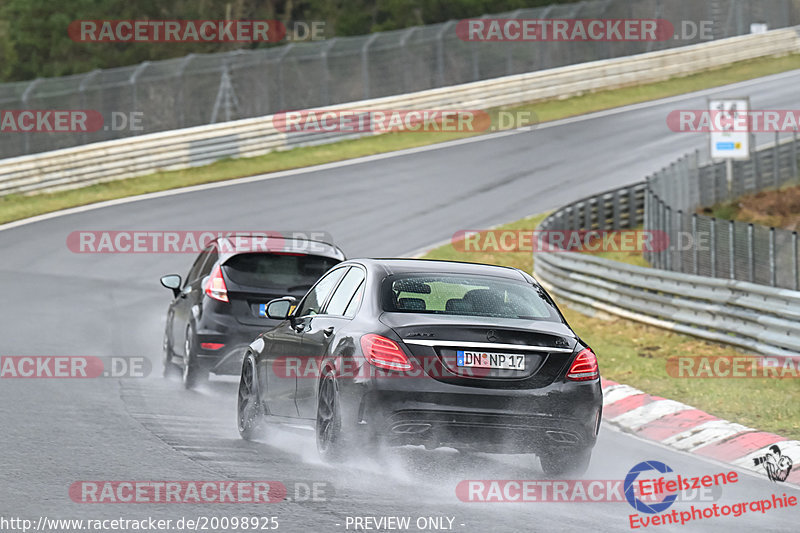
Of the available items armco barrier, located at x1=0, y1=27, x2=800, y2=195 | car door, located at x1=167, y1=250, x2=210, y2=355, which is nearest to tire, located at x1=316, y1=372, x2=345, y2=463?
car door, located at x1=167, y1=250, x2=210, y2=355

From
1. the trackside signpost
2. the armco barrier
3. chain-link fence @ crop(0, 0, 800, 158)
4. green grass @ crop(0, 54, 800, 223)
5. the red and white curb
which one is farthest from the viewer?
chain-link fence @ crop(0, 0, 800, 158)

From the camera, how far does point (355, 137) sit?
39.8 m

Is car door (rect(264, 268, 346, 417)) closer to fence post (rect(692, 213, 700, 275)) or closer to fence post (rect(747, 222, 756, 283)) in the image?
fence post (rect(747, 222, 756, 283))

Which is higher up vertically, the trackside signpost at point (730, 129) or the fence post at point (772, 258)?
the trackside signpost at point (730, 129)

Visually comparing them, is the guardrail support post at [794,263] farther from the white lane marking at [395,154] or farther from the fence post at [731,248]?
the white lane marking at [395,154]

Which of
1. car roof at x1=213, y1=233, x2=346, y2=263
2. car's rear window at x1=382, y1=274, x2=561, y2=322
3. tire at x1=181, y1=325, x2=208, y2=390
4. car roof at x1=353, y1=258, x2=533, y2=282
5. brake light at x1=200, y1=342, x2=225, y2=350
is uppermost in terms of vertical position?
car roof at x1=353, y1=258, x2=533, y2=282

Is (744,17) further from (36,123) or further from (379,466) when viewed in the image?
(379,466)

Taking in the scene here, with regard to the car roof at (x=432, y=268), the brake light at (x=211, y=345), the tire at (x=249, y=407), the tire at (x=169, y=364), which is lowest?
the tire at (x=169, y=364)

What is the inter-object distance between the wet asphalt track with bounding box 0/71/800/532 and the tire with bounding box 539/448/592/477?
24 centimetres

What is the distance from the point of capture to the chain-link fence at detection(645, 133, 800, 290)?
1755 cm

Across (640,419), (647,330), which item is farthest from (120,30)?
(640,419)

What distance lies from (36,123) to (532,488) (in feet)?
94.0

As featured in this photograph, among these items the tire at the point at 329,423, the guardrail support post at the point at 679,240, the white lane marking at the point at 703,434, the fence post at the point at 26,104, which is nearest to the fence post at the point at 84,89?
the fence post at the point at 26,104

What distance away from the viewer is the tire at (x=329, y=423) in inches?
327
